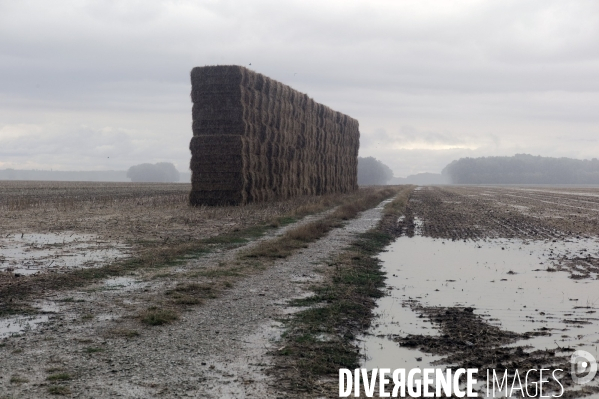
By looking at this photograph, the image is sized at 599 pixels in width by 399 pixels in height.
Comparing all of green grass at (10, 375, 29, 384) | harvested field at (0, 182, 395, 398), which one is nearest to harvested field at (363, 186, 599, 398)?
harvested field at (0, 182, 395, 398)

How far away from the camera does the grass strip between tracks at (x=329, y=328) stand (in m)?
6.09

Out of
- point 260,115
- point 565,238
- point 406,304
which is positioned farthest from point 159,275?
point 260,115

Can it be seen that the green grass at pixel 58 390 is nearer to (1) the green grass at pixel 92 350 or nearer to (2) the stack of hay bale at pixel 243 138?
(1) the green grass at pixel 92 350

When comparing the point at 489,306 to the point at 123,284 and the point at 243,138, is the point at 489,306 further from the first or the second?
the point at 243,138

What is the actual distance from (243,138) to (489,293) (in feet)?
69.9

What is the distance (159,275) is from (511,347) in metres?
6.54

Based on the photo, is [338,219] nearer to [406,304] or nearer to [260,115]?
[260,115]

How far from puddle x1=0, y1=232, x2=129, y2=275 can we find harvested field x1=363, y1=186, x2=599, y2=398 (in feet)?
20.0

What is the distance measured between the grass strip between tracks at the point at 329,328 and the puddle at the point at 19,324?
10.2 ft

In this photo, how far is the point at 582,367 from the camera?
6.39 meters

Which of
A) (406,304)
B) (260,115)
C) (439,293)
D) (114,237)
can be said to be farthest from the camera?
(260,115)

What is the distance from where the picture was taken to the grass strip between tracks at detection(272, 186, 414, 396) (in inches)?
240

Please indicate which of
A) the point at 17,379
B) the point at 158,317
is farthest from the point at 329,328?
the point at 17,379

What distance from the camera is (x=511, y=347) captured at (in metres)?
7.19
